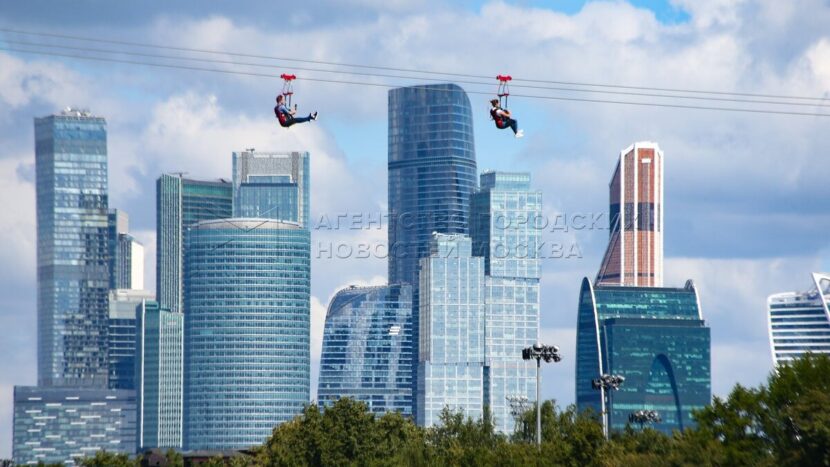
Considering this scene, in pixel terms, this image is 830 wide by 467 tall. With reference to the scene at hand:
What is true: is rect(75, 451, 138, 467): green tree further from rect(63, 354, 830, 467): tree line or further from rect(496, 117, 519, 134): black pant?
rect(496, 117, 519, 134): black pant

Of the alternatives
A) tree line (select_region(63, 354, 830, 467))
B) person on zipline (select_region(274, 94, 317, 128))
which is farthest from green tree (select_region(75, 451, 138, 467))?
person on zipline (select_region(274, 94, 317, 128))

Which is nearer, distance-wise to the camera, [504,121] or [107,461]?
[504,121]

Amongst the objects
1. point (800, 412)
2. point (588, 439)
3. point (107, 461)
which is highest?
point (800, 412)

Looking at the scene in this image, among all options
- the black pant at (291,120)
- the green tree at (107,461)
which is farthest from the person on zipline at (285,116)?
the green tree at (107,461)

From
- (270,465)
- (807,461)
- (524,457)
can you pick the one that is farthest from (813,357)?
(270,465)

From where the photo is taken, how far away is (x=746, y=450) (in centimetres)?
11156

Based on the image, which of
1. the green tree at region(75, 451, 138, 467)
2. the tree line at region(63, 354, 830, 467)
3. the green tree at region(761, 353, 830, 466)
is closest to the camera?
the green tree at region(761, 353, 830, 466)

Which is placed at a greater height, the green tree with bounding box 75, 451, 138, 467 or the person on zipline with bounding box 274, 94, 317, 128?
A: the person on zipline with bounding box 274, 94, 317, 128

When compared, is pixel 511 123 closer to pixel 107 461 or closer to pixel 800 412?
pixel 800 412

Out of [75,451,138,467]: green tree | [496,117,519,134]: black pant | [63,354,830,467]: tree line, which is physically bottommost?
[75,451,138,467]: green tree

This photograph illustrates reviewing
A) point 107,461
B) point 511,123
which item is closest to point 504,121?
point 511,123

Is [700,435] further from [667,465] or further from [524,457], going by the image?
[524,457]

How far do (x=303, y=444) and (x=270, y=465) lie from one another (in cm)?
583

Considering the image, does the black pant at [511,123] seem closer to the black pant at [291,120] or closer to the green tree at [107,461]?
the black pant at [291,120]
